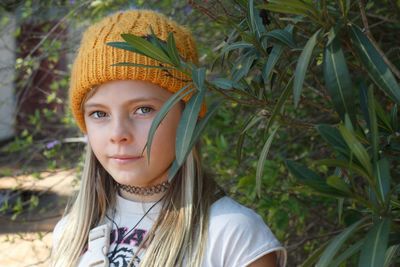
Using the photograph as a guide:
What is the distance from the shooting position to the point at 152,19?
2.01m

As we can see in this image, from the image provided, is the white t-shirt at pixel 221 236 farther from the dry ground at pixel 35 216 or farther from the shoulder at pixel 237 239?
the dry ground at pixel 35 216

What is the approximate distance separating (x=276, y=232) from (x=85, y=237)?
1017 mm

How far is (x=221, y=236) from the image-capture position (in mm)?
1837

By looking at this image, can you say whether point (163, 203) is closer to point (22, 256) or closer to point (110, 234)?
point (110, 234)

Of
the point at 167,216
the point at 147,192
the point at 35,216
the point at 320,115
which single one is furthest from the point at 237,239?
the point at 35,216

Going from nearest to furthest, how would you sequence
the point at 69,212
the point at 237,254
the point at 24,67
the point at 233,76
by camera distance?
the point at 233,76 → the point at 237,254 → the point at 69,212 → the point at 24,67

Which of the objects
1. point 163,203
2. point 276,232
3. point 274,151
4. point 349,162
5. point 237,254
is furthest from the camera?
point 274,151

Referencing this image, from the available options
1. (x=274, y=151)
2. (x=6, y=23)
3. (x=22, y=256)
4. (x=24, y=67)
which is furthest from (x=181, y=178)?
(x=22, y=256)

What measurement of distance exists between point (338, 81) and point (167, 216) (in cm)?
87

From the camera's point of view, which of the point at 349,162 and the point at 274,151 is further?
the point at 274,151

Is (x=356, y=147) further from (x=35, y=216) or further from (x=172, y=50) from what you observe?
(x=35, y=216)

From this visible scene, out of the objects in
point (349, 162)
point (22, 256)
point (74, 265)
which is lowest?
point (22, 256)

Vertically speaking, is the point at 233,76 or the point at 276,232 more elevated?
the point at 233,76

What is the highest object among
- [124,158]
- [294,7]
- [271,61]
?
[294,7]
